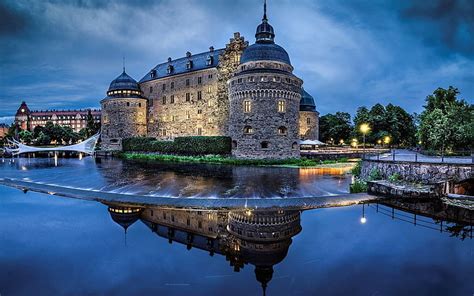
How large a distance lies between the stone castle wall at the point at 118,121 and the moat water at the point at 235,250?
39.1 m

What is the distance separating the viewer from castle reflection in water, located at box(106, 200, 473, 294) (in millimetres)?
6871

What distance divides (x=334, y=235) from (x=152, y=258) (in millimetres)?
5193

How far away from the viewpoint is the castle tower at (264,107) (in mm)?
32156

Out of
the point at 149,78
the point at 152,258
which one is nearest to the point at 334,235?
the point at 152,258

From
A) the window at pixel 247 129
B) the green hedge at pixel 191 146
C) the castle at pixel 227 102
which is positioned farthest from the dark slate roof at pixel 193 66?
the window at pixel 247 129

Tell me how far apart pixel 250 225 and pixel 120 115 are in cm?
4636

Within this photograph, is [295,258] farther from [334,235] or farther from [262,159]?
[262,159]

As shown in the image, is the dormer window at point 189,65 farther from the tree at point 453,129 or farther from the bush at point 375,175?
the bush at point 375,175

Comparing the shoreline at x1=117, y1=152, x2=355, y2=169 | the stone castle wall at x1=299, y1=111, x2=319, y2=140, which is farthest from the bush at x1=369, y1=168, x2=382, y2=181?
the stone castle wall at x1=299, y1=111, x2=319, y2=140

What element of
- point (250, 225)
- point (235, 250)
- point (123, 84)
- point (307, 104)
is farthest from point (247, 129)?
point (123, 84)

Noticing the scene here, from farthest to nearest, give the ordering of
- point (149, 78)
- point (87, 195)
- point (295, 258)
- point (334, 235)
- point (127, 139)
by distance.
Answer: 1. point (149, 78)
2. point (127, 139)
3. point (87, 195)
4. point (334, 235)
5. point (295, 258)

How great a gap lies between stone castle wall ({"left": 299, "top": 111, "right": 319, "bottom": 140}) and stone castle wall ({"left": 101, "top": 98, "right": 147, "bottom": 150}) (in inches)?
1184

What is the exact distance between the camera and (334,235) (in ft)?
26.8

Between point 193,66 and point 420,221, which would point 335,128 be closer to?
point 193,66
